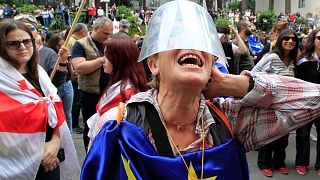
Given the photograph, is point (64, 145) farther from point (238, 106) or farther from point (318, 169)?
point (318, 169)

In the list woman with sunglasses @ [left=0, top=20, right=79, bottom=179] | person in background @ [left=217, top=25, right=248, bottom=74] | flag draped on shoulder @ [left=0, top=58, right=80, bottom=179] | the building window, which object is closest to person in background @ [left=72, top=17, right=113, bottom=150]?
woman with sunglasses @ [left=0, top=20, right=79, bottom=179]

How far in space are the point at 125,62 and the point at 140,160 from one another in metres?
1.70

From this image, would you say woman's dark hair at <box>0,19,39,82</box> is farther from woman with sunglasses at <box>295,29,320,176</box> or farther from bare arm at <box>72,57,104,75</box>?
woman with sunglasses at <box>295,29,320,176</box>

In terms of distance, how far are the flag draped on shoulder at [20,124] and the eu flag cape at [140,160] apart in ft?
3.59

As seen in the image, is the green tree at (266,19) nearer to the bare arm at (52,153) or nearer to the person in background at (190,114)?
the bare arm at (52,153)

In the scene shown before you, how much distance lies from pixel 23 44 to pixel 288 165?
146 inches

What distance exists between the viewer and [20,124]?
92.0 inches

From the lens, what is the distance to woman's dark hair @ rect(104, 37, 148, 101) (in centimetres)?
290

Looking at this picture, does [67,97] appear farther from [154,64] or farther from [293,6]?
[293,6]

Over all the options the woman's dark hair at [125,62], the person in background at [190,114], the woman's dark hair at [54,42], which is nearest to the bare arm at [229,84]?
the person in background at [190,114]

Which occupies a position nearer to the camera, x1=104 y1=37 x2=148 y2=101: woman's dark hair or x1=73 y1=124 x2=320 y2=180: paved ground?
x1=104 y1=37 x2=148 y2=101: woman's dark hair

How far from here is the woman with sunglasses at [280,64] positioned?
430 centimetres

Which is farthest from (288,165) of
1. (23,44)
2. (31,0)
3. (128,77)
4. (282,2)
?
(282,2)

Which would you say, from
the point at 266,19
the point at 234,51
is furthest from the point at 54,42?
the point at 266,19
